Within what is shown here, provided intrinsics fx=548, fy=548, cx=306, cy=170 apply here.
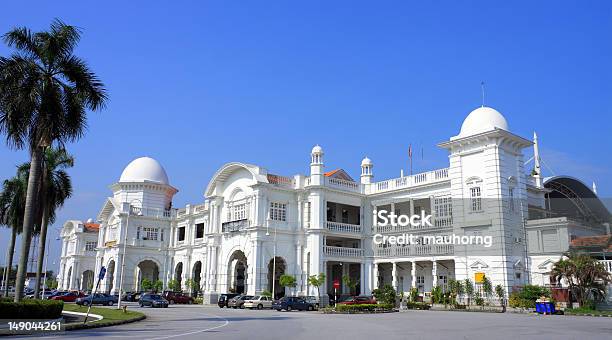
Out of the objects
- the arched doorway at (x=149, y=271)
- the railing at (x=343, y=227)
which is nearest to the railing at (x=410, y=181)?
the railing at (x=343, y=227)

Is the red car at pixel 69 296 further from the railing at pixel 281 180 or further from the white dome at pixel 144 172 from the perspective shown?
the railing at pixel 281 180

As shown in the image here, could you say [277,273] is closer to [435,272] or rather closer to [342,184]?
[342,184]

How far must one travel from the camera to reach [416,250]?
44812 mm

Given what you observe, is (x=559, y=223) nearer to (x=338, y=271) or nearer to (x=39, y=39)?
(x=338, y=271)

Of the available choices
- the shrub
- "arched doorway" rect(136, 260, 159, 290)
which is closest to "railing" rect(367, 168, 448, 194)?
the shrub

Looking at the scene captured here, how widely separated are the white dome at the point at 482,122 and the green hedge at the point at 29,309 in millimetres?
30248

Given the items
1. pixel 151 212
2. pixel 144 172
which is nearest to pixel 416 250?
pixel 151 212

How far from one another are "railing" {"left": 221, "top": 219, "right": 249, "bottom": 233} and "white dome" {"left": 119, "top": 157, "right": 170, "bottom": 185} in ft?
68.2

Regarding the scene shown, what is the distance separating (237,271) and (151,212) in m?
16.6

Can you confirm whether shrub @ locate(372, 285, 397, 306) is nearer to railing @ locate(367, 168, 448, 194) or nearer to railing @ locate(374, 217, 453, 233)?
railing @ locate(374, 217, 453, 233)

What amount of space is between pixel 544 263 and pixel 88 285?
63378 mm

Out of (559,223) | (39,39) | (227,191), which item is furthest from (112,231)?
(559,223)

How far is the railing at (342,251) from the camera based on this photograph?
47.8m

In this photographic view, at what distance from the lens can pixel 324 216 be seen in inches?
1876
